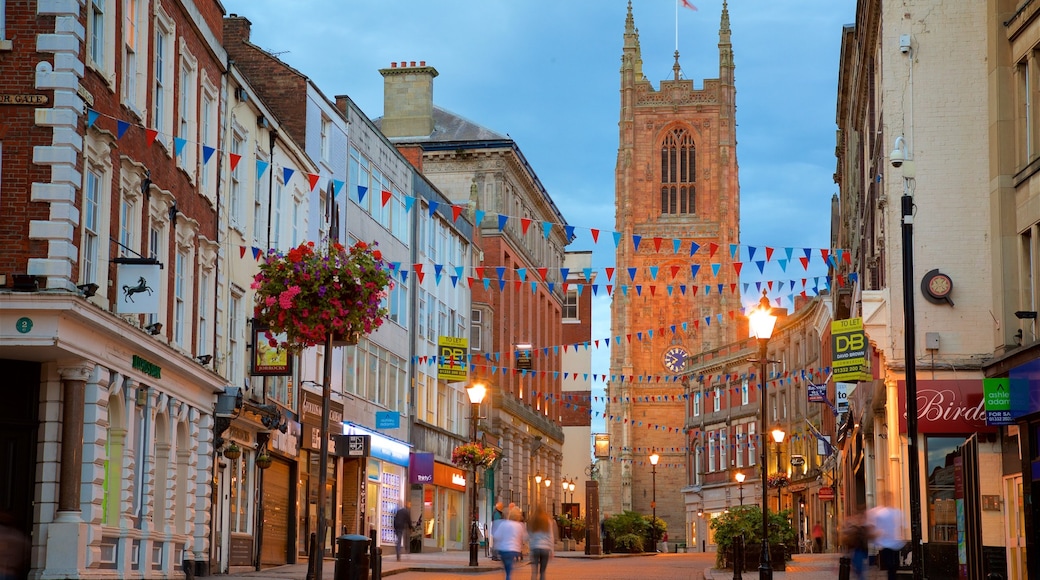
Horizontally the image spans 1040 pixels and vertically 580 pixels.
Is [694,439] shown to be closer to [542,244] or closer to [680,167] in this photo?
[542,244]

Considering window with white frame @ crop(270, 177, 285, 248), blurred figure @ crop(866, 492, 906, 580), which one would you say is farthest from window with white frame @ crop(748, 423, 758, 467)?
blurred figure @ crop(866, 492, 906, 580)

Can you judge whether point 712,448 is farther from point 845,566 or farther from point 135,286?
point 135,286

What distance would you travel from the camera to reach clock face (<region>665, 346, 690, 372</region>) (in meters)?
129

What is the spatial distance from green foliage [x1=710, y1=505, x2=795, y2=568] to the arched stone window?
324ft

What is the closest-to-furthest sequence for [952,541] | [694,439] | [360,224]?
[952,541] < [360,224] < [694,439]

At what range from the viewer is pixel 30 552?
20.4 metres

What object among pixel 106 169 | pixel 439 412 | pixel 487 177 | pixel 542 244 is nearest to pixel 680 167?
pixel 542 244

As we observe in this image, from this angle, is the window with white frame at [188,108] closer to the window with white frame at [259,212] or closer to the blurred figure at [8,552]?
the window with white frame at [259,212]

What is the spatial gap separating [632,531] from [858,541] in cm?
4555

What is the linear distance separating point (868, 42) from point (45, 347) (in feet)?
81.0

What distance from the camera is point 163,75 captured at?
2631cm

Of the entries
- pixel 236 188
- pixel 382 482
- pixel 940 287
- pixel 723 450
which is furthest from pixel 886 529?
pixel 723 450

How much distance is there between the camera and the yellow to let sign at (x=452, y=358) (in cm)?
5469

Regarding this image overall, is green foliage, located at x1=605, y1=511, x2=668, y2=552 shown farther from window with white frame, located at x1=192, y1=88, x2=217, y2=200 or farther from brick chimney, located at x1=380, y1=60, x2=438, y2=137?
window with white frame, located at x1=192, y1=88, x2=217, y2=200
